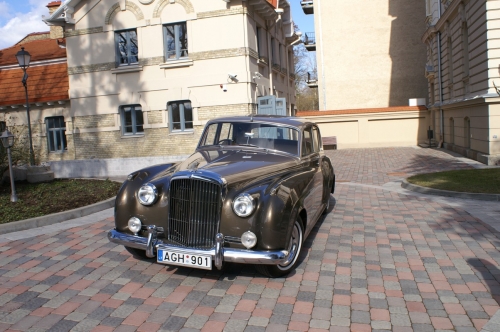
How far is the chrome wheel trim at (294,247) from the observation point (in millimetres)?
4820

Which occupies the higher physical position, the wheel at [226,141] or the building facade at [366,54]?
the building facade at [366,54]

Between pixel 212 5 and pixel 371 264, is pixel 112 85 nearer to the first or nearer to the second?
pixel 212 5

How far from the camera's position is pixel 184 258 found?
4516 mm

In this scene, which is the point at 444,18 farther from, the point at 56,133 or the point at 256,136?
the point at 56,133

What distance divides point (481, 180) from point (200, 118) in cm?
1064

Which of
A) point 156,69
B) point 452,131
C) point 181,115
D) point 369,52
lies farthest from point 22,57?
point 369,52

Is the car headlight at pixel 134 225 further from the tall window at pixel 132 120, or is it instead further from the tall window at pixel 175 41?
the tall window at pixel 132 120

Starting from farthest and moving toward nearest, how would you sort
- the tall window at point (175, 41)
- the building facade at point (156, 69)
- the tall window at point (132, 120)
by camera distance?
1. the tall window at point (132, 120)
2. the tall window at point (175, 41)
3. the building facade at point (156, 69)

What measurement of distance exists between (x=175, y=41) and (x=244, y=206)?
1466 cm

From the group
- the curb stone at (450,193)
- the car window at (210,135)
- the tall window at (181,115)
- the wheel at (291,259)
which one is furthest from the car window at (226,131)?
the tall window at (181,115)

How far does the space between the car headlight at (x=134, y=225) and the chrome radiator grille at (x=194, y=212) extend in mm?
389

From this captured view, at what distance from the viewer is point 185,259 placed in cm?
451

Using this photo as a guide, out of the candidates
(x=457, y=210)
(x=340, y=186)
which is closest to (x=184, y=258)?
(x=457, y=210)

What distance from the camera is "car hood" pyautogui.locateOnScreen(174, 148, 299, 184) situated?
16.2ft
